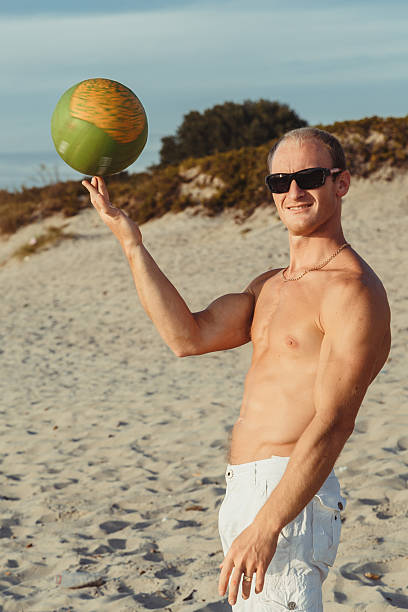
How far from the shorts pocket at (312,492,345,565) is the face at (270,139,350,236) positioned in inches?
32.5

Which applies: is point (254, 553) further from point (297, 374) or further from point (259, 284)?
point (259, 284)

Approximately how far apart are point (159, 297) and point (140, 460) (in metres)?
4.32

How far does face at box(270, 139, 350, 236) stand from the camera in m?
2.16

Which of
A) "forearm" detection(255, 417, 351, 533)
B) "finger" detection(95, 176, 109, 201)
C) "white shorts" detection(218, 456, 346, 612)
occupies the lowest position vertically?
"white shorts" detection(218, 456, 346, 612)

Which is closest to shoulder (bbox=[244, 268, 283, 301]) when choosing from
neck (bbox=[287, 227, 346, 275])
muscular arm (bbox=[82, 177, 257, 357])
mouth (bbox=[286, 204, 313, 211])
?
muscular arm (bbox=[82, 177, 257, 357])

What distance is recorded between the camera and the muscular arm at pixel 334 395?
1.86 meters

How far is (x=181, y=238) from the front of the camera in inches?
714

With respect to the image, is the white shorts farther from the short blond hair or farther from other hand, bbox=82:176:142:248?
the short blond hair

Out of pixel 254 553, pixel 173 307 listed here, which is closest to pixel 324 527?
pixel 254 553

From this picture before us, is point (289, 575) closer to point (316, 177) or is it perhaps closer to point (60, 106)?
point (316, 177)

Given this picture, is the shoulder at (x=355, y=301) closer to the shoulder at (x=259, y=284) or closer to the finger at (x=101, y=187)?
the shoulder at (x=259, y=284)

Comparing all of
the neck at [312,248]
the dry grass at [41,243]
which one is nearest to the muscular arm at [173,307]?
the neck at [312,248]

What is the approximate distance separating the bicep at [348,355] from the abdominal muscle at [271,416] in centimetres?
13

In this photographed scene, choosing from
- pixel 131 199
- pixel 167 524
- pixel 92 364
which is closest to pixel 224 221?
pixel 131 199
